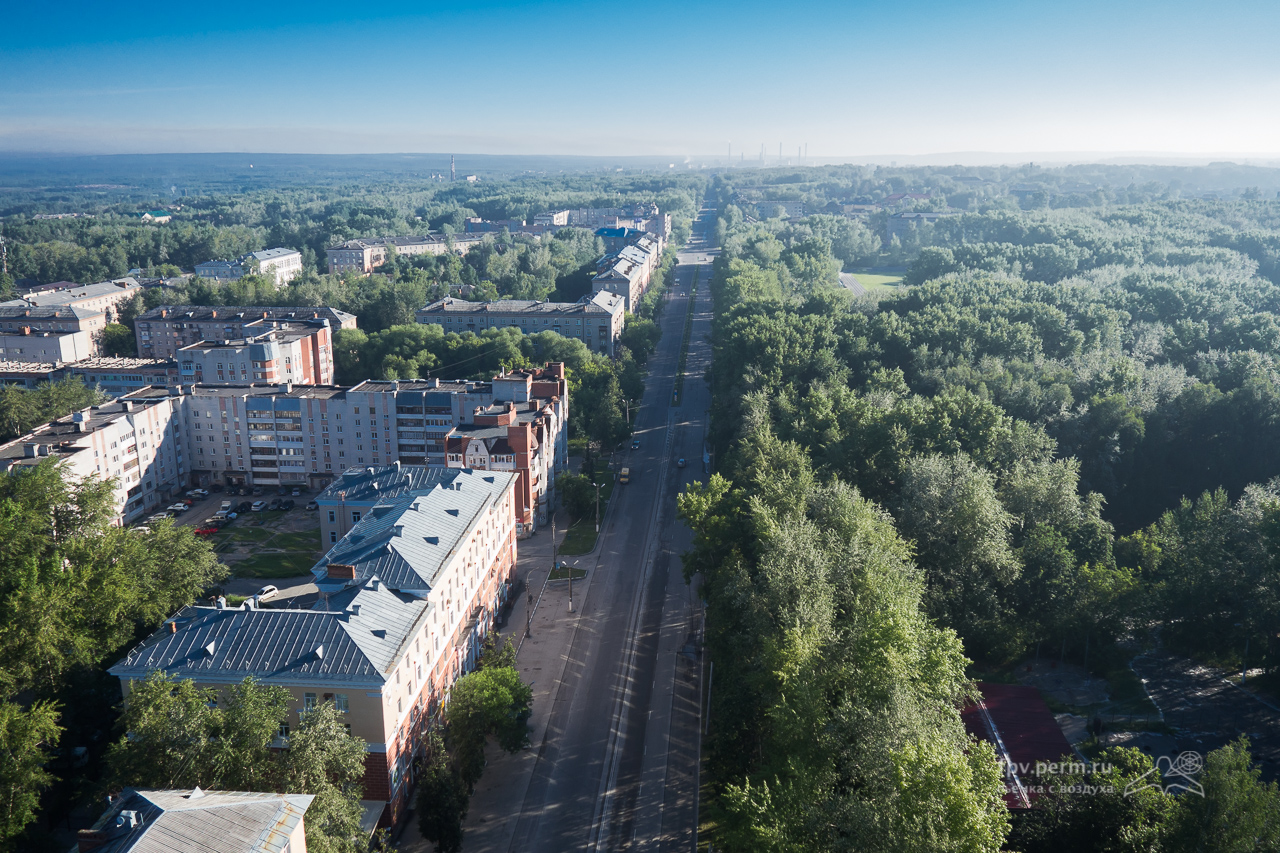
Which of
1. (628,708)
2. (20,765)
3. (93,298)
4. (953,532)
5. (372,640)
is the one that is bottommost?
(628,708)

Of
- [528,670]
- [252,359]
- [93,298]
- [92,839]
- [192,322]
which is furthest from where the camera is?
[93,298]

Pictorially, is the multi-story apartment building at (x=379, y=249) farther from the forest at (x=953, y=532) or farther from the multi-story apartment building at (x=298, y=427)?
the forest at (x=953, y=532)

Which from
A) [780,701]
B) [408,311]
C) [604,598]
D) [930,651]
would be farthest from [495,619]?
[408,311]

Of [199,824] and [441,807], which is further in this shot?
[441,807]

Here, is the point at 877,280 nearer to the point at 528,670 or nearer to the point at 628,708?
the point at 528,670

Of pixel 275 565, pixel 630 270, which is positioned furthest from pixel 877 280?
pixel 275 565

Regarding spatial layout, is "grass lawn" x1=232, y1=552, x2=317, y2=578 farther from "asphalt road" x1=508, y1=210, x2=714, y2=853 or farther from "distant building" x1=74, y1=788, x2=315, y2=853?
"distant building" x1=74, y1=788, x2=315, y2=853

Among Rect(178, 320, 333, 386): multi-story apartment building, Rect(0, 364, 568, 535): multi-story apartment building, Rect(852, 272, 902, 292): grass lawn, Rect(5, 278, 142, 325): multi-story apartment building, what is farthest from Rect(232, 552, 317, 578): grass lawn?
Rect(852, 272, 902, 292): grass lawn

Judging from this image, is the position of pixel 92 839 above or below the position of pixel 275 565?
above
